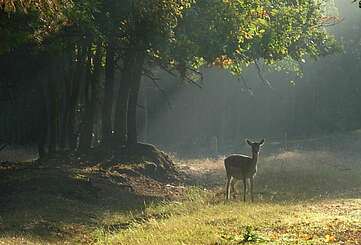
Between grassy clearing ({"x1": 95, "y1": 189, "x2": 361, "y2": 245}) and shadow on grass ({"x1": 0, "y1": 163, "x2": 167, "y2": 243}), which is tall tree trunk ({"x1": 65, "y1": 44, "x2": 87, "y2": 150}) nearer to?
shadow on grass ({"x1": 0, "y1": 163, "x2": 167, "y2": 243})

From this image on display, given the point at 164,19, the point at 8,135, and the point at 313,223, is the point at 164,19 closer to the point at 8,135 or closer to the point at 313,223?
the point at 313,223

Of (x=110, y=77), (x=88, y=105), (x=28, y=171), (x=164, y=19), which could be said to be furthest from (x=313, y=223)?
(x=88, y=105)

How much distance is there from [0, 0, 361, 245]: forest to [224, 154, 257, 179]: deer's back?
0.04 metres

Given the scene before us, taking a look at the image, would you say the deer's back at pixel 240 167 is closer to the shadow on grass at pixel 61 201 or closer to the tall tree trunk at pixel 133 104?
the shadow on grass at pixel 61 201

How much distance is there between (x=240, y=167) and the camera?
62.5 ft

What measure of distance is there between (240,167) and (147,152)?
805 cm

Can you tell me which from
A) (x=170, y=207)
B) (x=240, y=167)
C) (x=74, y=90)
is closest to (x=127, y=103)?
(x=74, y=90)

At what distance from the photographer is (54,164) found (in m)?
23.2

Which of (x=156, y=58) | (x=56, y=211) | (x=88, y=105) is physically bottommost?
(x=56, y=211)

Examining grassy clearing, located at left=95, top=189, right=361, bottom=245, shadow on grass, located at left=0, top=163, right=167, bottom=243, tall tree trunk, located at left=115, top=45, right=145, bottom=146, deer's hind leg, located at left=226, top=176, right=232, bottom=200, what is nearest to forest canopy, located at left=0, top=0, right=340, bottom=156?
tall tree trunk, located at left=115, top=45, right=145, bottom=146

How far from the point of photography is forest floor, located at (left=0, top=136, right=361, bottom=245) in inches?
463

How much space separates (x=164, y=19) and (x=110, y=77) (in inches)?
311

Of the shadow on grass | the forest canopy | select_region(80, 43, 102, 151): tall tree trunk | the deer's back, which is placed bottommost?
the shadow on grass

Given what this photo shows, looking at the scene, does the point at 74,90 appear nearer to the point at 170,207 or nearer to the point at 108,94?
the point at 108,94
